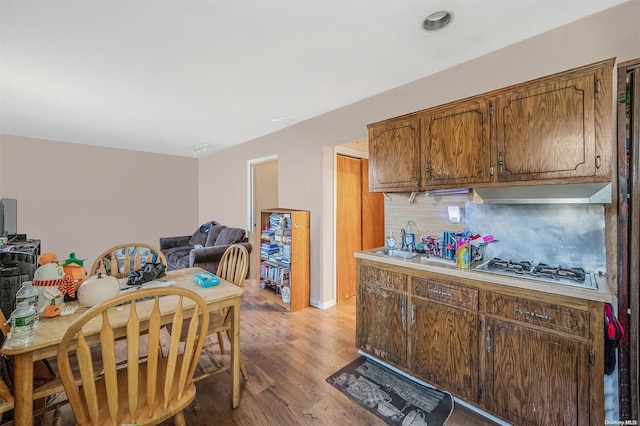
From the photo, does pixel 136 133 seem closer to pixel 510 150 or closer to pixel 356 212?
pixel 356 212

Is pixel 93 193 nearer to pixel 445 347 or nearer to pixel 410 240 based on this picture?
pixel 410 240

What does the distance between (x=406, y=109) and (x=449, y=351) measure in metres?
2.06

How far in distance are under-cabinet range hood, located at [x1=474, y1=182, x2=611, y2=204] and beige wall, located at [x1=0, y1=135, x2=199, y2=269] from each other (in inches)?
239

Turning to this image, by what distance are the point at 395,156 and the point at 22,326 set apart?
7.97ft

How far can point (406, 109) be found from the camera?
250 centimetres

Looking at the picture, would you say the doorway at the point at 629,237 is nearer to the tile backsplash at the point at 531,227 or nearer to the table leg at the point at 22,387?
the tile backsplash at the point at 531,227

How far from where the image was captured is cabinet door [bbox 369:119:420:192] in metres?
2.13

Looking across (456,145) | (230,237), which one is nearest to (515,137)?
(456,145)

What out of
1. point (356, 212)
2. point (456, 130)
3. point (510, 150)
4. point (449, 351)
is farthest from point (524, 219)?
point (356, 212)

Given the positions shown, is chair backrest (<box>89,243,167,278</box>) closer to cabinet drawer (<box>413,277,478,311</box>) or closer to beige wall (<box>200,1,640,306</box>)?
beige wall (<box>200,1,640,306</box>)

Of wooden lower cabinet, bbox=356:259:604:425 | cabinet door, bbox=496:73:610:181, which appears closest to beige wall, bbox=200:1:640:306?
cabinet door, bbox=496:73:610:181

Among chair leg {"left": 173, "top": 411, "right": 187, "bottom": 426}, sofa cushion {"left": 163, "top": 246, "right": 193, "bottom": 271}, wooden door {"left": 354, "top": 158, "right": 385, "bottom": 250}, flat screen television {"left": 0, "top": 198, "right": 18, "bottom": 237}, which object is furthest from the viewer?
sofa cushion {"left": 163, "top": 246, "right": 193, "bottom": 271}

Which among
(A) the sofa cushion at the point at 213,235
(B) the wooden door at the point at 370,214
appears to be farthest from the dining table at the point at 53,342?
(A) the sofa cushion at the point at 213,235

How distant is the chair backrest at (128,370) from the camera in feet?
3.21
